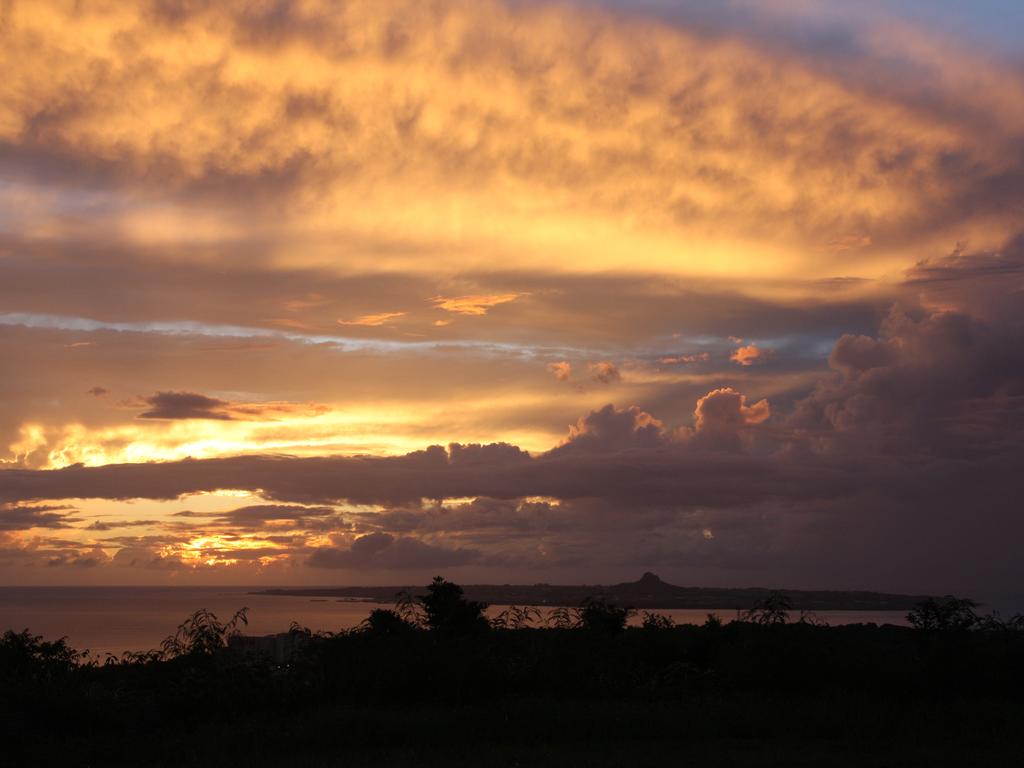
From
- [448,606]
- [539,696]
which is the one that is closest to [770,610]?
[539,696]

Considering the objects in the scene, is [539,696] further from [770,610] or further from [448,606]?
[448,606]

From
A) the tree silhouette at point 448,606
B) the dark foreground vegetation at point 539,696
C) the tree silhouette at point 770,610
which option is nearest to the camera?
the dark foreground vegetation at point 539,696

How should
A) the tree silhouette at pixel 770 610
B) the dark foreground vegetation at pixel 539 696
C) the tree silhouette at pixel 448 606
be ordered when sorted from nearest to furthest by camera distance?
1. the dark foreground vegetation at pixel 539 696
2. the tree silhouette at pixel 770 610
3. the tree silhouette at pixel 448 606

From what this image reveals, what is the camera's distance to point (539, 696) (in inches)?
826

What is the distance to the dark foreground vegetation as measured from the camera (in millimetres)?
15914

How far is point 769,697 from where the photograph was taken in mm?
20594

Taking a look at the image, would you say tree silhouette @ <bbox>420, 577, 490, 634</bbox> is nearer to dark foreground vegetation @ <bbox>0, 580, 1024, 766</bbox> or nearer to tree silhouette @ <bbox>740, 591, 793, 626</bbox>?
dark foreground vegetation @ <bbox>0, 580, 1024, 766</bbox>

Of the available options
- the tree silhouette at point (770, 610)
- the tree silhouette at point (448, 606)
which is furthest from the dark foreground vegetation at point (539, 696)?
the tree silhouette at point (448, 606)

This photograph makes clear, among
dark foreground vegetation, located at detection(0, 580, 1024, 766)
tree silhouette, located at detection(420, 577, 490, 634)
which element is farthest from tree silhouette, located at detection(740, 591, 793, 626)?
tree silhouette, located at detection(420, 577, 490, 634)

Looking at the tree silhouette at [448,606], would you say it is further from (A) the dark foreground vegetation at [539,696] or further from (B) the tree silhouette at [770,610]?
(B) the tree silhouette at [770,610]

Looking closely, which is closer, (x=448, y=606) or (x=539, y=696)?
(x=539, y=696)

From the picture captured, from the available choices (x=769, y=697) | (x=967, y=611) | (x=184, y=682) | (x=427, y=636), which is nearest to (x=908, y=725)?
(x=769, y=697)

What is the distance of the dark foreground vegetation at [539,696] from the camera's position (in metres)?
15.9

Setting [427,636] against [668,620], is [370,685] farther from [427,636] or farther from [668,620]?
[668,620]
